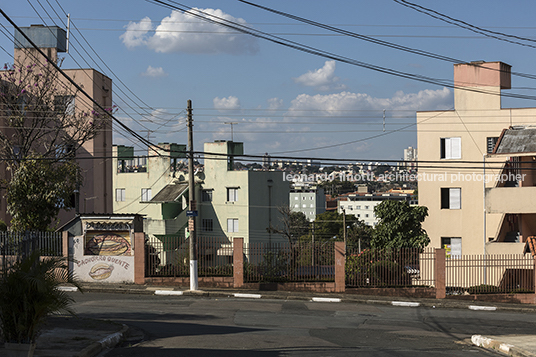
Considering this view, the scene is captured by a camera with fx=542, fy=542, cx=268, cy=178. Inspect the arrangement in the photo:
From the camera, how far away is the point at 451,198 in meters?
32.6

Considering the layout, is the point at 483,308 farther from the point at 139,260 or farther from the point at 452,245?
the point at 139,260

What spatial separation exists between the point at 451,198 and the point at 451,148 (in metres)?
3.06

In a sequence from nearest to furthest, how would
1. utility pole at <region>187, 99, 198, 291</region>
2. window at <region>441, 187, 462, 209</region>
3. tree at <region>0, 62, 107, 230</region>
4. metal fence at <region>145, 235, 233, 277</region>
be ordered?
utility pole at <region>187, 99, 198, 291</region>, metal fence at <region>145, 235, 233, 277</region>, tree at <region>0, 62, 107, 230</region>, window at <region>441, 187, 462, 209</region>

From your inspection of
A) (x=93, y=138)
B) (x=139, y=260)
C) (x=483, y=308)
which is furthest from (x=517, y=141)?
(x=93, y=138)

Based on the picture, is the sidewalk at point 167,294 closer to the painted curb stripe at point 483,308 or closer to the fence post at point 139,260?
the painted curb stripe at point 483,308

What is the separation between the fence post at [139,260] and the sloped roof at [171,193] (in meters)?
22.3

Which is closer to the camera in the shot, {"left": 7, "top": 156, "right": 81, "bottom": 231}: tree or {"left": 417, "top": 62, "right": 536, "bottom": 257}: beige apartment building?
{"left": 7, "top": 156, "right": 81, "bottom": 231}: tree

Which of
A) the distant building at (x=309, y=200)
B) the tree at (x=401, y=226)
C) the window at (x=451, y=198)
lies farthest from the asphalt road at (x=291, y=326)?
the distant building at (x=309, y=200)

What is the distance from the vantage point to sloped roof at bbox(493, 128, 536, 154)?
25.4 m

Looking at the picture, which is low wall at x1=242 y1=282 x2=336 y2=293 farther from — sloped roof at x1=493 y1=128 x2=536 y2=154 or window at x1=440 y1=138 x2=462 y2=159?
window at x1=440 y1=138 x2=462 y2=159

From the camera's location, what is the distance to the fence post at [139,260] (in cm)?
2217

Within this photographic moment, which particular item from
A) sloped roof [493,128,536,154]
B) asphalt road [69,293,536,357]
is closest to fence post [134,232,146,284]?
asphalt road [69,293,536,357]

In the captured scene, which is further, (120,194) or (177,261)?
(120,194)

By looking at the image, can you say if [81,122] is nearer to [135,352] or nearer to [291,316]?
[291,316]
